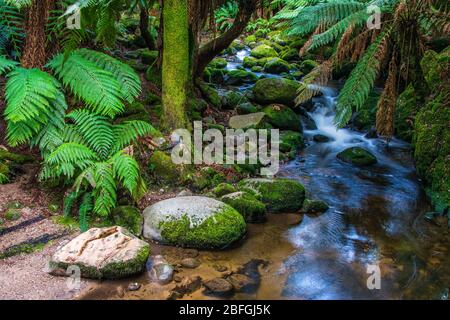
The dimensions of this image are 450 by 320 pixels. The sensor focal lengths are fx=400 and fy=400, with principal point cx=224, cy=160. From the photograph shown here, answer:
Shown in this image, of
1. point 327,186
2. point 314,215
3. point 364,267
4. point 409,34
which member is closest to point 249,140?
point 327,186

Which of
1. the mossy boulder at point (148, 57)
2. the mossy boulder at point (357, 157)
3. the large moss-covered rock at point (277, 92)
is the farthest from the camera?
the large moss-covered rock at point (277, 92)

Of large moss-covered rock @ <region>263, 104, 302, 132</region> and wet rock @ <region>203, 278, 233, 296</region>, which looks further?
large moss-covered rock @ <region>263, 104, 302, 132</region>

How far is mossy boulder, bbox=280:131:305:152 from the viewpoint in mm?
6991

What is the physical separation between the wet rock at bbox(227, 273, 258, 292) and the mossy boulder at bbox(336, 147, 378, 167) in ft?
12.6

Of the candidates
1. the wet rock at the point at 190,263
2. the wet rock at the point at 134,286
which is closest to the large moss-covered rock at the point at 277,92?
the wet rock at the point at 190,263

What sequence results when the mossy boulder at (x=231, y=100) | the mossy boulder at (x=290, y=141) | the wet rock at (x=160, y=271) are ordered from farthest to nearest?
the mossy boulder at (x=231, y=100), the mossy boulder at (x=290, y=141), the wet rock at (x=160, y=271)

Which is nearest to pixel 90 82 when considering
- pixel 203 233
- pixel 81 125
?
pixel 81 125

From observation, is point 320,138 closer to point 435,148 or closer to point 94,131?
point 435,148

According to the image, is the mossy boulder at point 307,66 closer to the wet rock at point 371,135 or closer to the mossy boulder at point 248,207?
the wet rock at point 371,135

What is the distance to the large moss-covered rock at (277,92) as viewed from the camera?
800 cm

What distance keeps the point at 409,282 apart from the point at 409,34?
10.2ft

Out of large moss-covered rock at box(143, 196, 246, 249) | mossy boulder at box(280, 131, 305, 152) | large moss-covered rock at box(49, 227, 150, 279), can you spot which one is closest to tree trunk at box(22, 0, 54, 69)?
large moss-covered rock at box(143, 196, 246, 249)

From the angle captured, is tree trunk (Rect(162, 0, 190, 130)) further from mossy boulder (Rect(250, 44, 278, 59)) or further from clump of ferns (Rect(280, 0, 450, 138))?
mossy boulder (Rect(250, 44, 278, 59))

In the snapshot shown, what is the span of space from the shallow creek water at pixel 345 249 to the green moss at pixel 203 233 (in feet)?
0.30
